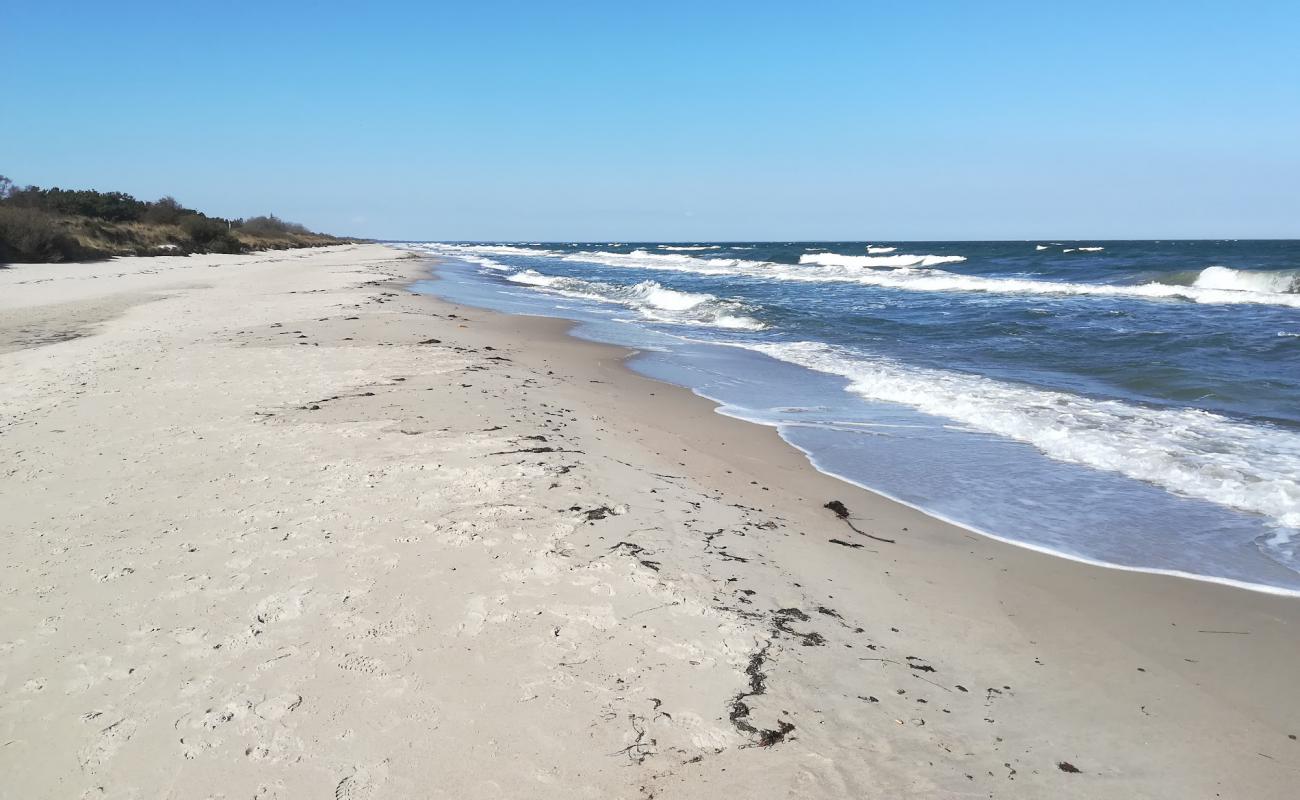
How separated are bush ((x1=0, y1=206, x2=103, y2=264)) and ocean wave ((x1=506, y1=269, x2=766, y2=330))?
53.8 ft

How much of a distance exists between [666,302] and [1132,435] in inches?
663

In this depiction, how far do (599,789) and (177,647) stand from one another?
5.80ft

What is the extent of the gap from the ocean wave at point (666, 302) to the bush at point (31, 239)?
16393 millimetres

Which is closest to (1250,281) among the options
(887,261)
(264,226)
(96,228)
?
(887,261)

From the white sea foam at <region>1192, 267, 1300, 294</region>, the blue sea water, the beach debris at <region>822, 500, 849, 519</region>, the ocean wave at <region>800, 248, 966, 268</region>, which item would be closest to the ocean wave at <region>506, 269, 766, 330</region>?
the blue sea water

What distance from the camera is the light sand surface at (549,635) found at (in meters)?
2.28

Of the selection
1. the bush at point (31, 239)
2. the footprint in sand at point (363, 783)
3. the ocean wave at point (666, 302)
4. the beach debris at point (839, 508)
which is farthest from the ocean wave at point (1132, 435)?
the bush at point (31, 239)

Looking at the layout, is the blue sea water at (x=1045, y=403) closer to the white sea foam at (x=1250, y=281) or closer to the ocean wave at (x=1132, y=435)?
the ocean wave at (x=1132, y=435)

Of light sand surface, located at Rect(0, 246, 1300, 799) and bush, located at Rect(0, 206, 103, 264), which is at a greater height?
bush, located at Rect(0, 206, 103, 264)

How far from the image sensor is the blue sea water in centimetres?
496

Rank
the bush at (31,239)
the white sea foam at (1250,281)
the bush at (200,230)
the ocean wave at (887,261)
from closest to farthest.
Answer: the bush at (31,239), the white sea foam at (1250,281), the bush at (200,230), the ocean wave at (887,261)

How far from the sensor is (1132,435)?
7027 mm

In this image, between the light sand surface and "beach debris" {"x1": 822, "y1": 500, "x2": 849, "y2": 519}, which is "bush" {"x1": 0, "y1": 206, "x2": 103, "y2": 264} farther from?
"beach debris" {"x1": 822, "y1": 500, "x2": 849, "y2": 519}

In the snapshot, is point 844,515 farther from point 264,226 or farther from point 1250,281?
point 264,226
